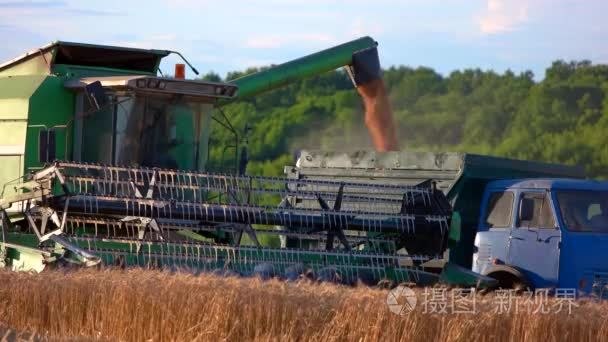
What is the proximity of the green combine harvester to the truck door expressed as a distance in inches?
20.6

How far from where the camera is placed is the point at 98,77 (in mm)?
12562

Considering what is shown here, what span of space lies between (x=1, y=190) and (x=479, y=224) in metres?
4.64

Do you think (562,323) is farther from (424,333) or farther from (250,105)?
(250,105)

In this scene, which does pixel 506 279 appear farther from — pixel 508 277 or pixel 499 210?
pixel 499 210

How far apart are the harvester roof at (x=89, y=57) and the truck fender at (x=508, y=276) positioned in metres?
4.41

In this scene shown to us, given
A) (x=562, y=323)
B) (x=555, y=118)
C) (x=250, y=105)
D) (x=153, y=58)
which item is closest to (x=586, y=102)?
(x=555, y=118)

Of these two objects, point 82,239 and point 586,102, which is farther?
point 586,102

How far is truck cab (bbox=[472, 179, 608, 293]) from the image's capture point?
10945mm

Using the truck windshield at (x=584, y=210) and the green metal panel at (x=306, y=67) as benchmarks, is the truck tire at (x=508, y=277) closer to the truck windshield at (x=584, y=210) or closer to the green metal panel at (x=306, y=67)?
the truck windshield at (x=584, y=210)

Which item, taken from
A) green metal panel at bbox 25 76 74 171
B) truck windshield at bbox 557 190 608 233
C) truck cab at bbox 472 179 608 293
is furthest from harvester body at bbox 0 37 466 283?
truck windshield at bbox 557 190 608 233

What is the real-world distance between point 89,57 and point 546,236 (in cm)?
512

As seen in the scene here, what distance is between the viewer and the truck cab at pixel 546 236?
10945 mm
